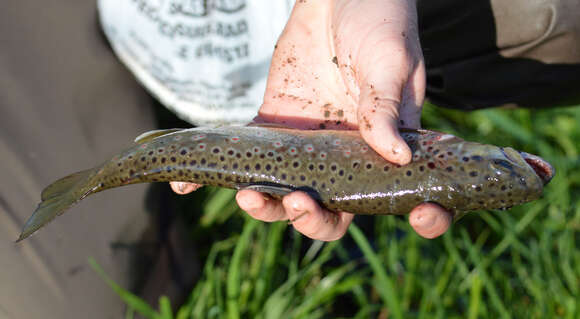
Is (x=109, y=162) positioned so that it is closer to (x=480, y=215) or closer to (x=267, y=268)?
(x=267, y=268)

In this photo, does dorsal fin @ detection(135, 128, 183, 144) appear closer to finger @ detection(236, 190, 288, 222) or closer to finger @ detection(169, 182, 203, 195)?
finger @ detection(169, 182, 203, 195)

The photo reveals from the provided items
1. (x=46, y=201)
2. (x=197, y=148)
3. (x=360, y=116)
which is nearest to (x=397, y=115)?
(x=360, y=116)

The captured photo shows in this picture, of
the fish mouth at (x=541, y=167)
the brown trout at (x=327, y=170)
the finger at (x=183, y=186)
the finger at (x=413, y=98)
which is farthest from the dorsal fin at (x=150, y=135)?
the fish mouth at (x=541, y=167)

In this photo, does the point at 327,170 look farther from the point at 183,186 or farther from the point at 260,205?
the point at 183,186

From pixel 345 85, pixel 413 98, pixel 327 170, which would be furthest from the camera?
pixel 345 85

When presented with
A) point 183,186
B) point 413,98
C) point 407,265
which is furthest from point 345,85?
point 407,265

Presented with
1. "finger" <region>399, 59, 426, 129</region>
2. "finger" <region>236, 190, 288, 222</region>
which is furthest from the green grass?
"finger" <region>399, 59, 426, 129</region>
